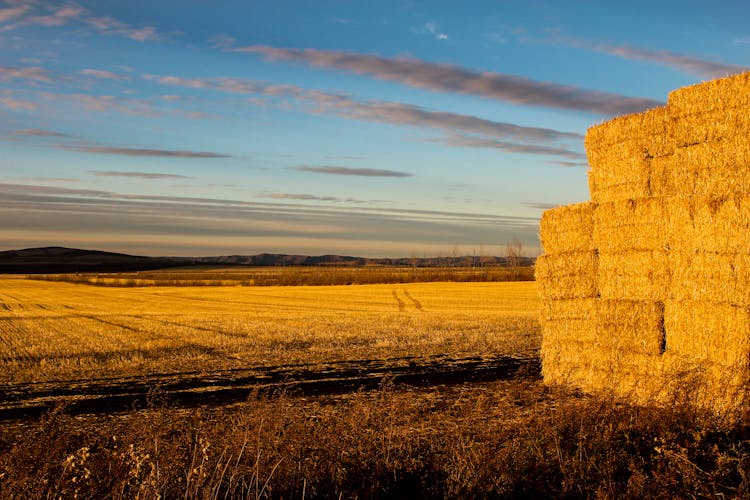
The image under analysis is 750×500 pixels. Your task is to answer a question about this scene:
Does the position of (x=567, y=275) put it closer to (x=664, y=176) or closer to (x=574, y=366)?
(x=574, y=366)

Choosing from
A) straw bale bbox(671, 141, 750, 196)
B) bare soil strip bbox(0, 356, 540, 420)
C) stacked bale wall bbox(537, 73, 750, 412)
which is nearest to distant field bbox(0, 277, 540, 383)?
bare soil strip bbox(0, 356, 540, 420)

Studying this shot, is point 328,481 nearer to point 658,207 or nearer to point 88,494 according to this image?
point 88,494

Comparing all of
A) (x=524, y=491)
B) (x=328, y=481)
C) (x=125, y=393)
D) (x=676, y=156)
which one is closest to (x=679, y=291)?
(x=676, y=156)

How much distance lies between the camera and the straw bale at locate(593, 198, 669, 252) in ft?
37.8

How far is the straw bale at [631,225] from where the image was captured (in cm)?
1152

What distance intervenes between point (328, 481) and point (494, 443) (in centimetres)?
219

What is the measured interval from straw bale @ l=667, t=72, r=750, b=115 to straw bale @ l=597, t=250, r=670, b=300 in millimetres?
2538

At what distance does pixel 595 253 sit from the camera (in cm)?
1314

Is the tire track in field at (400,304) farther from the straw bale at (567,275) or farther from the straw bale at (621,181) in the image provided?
the straw bale at (621,181)

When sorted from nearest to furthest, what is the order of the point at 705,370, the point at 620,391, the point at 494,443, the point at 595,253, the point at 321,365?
1. the point at 494,443
2. the point at 705,370
3. the point at 620,391
4. the point at 595,253
5. the point at 321,365

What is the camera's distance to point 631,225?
39.6ft

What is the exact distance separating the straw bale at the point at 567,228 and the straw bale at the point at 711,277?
2.16 m

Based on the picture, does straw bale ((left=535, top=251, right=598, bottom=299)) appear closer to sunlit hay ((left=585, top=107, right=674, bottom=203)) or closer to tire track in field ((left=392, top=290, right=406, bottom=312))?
sunlit hay ((left=585, top=107, right=674, bottom=203))

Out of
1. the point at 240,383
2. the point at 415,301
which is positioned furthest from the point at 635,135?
the point at 415,301
